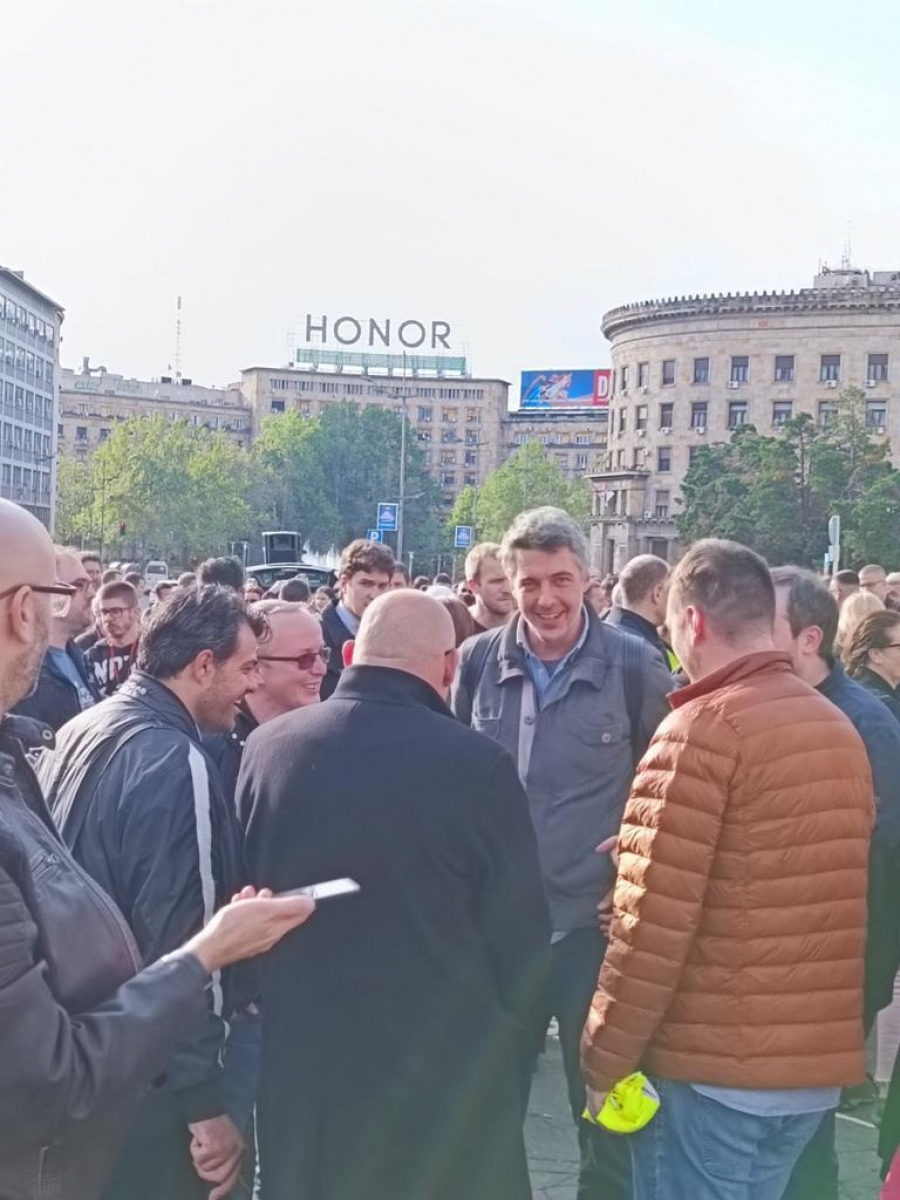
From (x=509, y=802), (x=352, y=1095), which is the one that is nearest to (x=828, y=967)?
(x=509, y=802)

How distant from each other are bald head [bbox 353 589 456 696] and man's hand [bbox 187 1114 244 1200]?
4.10 feet

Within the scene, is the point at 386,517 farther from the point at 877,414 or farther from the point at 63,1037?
the point at 877,414

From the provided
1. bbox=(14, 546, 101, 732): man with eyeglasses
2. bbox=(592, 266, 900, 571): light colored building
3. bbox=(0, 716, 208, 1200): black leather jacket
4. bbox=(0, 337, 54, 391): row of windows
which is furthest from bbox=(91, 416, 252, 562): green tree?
bbox=(0, 716, 208, 1200): black leather jacket

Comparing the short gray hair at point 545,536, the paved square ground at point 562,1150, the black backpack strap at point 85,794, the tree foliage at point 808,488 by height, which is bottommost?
the paved square ground at point 562,1150

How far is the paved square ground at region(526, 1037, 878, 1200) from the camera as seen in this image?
5.26m

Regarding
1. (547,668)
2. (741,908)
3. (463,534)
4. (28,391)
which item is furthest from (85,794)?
(28,391)

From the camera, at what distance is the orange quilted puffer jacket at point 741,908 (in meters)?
3.38

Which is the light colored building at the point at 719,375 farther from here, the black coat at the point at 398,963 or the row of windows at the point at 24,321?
the black coat at the point at 398,963

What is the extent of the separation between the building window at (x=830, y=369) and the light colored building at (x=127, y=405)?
68505 mm

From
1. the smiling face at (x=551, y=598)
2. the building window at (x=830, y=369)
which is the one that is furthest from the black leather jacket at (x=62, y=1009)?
the building window at (x=830, y=369)

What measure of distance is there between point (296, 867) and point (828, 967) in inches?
53.1

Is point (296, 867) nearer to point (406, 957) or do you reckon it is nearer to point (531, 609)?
point (406, 957)

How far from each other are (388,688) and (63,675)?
4.19 m

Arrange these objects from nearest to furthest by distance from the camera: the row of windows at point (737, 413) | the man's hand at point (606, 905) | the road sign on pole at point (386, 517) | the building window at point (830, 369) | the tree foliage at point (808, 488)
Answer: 1. the man's hand at point (606, 905)
2. the road sign on pole at point (386, 517)
3. the tree foliage at point (808, 488)
4. the row of windows at point (737, 413)
5. the building window at point (830, 369)
